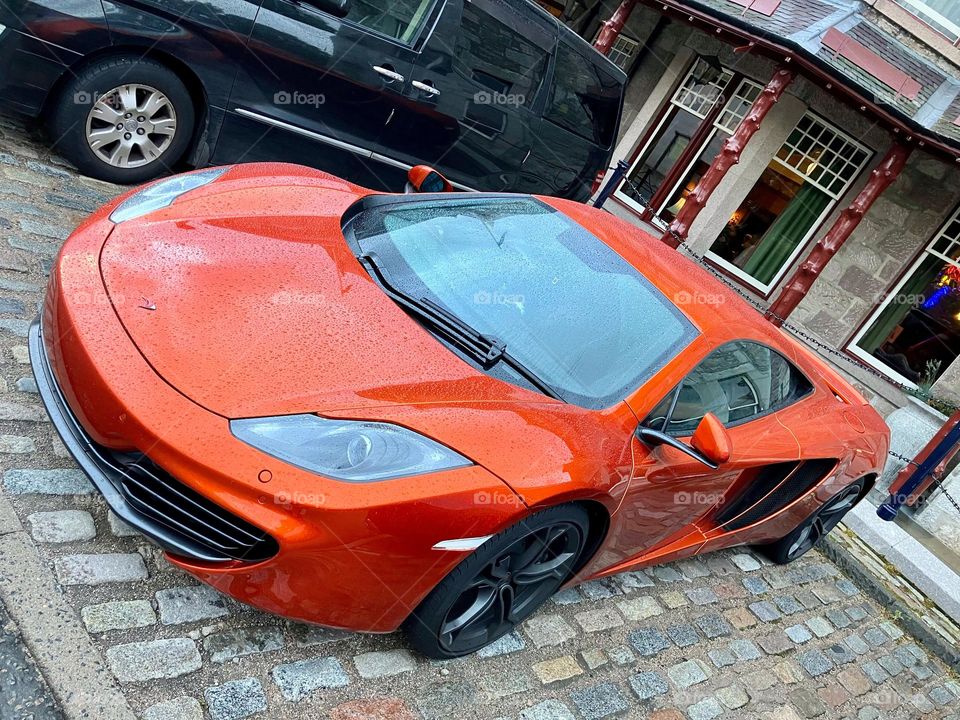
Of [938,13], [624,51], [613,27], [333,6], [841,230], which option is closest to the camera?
[333,6]

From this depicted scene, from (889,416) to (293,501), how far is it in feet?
31.0

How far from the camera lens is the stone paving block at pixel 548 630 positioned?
9.77 ft

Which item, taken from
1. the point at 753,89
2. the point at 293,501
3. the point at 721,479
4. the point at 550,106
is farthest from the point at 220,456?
the point at 753,89

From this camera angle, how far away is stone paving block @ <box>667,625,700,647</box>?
342cm

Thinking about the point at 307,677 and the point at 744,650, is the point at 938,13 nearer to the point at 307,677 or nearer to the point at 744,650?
the point at 744,650

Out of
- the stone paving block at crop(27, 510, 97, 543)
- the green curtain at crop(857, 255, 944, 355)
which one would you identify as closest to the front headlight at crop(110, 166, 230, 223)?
the stone paving block at crop(27, 510, 97, 543)

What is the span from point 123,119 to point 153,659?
11.2 ft

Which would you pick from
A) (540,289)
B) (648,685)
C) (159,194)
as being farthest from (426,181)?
(648,685)

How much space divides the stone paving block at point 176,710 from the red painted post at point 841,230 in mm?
8530

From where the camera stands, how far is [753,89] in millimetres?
11648

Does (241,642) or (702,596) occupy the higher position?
(702,596)

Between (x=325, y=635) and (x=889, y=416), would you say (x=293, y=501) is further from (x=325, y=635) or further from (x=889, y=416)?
(x=889, y=416)

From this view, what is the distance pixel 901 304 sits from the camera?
10.6 m

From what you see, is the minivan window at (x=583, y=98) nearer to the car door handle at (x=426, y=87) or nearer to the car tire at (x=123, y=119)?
the car door handle at (x=426, y=87)
